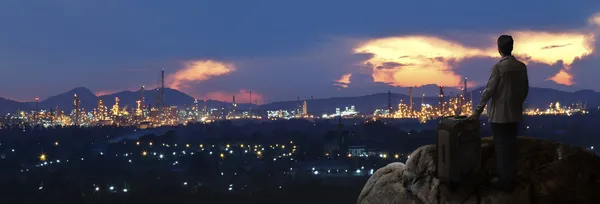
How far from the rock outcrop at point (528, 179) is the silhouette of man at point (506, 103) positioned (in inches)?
15.6

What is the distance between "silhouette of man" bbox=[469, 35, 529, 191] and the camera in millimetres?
8703

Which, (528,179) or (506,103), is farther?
(528,179)

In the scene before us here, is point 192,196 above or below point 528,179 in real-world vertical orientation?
below

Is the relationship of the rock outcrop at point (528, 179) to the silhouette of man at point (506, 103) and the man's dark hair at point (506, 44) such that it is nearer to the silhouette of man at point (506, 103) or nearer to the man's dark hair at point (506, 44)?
the silhouette of man at point (506, 103)

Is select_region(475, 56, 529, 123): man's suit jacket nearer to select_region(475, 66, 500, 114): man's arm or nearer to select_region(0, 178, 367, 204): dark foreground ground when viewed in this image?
select_region(475, 66, 500, 114): man's arm

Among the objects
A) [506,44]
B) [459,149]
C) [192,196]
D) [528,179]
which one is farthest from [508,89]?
[192,196]

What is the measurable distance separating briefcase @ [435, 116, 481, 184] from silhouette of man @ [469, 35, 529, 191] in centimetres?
33

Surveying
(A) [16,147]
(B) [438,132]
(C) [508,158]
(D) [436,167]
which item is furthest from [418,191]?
(A) [16,147]

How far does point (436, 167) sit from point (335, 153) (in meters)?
95.9

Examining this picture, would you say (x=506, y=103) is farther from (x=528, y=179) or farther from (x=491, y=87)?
(x=528, y=179)

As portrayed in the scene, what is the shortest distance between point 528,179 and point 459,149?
148 centimetres

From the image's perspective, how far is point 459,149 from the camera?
29.8ft

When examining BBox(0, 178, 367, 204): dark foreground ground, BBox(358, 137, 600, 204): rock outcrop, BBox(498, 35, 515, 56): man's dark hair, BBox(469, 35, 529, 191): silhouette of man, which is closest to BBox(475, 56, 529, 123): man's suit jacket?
BBox(469, 35, 529, 191): silhouette of man

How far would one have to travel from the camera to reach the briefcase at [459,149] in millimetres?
9078
